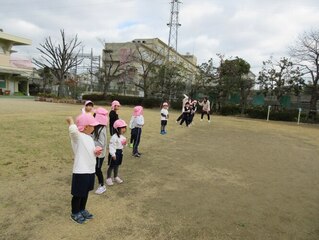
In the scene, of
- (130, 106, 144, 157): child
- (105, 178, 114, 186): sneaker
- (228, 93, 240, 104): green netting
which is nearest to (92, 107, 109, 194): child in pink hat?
(105, 178, 114, 186): sneaker

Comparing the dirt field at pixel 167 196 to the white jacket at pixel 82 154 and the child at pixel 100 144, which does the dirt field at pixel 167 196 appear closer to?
the child at pixel 100 144

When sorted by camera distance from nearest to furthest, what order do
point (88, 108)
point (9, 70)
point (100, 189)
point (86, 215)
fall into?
1. point (86, 215)
2. point (100, 189)
3. point (88, 108)
4. point (9, 70)

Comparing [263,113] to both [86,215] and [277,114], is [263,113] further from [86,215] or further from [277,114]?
[86,215]

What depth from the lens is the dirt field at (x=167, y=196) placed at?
3.49m

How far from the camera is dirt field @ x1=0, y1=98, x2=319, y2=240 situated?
3488 millimetres

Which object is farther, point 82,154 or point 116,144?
point 116,144

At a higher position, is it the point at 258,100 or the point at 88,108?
the point at 258,100

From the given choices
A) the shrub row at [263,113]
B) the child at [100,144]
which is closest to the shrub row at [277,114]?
the shrub row at [263,113]

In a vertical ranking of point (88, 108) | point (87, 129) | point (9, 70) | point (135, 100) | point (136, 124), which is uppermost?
point (9, 70)

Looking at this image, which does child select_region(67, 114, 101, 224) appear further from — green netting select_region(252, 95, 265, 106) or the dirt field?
green netting select_region(252, 95, 265, 106)

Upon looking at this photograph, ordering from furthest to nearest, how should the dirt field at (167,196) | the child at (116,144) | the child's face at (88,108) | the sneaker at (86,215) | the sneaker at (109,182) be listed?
the child's face at (88,108), the sneaker at (109,182), the child at (116,144), the sneaker at (86,215), the dirt field at (167,196)

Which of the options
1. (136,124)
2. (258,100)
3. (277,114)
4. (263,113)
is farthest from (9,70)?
(136,124)

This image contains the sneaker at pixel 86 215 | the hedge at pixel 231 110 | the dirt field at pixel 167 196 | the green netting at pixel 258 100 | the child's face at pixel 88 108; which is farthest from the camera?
the hedge at pixel 231 110

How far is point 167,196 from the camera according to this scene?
4.64 m
